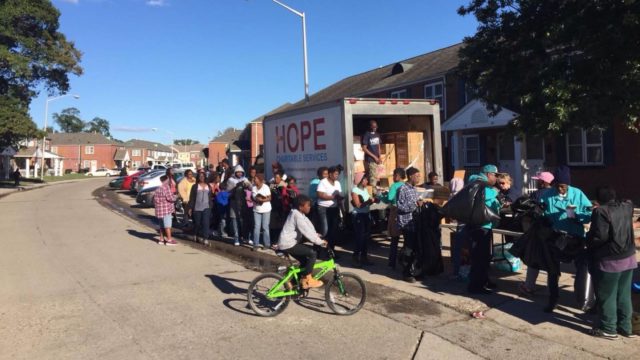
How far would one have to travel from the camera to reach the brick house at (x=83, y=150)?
3991 inches

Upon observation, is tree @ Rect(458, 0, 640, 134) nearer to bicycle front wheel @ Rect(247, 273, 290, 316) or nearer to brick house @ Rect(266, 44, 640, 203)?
brick house @ Rect(266, 44, 640, 203)

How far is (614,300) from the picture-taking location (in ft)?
16.5

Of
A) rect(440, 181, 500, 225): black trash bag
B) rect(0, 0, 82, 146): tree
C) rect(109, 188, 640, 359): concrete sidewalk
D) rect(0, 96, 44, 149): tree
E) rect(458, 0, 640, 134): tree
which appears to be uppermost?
rect(0, 0, 82, 146): tree

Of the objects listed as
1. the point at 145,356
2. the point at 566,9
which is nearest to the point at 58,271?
the point at 145,356

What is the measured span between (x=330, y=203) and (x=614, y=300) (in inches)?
196

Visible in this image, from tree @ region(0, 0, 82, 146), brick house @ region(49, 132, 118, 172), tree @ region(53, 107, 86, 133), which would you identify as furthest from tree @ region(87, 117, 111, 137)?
tree @ region(0, 0, 82, 146)

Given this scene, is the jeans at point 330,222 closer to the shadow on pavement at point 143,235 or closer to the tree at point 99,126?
the shadow on pavement at point 143,235

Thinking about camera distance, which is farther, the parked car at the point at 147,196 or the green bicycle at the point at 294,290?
the parked car at the point at 147,196

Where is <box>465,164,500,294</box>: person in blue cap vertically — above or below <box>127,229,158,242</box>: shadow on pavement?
above

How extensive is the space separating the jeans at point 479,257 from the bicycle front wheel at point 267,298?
97.3 inches

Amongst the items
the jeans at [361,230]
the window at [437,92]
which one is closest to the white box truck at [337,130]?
the jeans at [361,230]

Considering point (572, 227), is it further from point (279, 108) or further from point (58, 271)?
point (279, 108)

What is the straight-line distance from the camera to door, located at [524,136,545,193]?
18062mm

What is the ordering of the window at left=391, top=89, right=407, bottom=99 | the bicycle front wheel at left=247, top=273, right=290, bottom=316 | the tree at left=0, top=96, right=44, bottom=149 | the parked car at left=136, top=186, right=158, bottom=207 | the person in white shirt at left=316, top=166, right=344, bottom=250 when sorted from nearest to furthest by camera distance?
the bicycle front wheel at left=247, top=273, right=290, bottom=316 → the person in white shirt at left=316, top=166, right=344, bottom=250 → the parked car at left=136, top=186, right=158, bottom=207 → the window at left=391, top=89, right=407, bottom=99 → the tree at left=0, top=96, right=44, bottom=149
